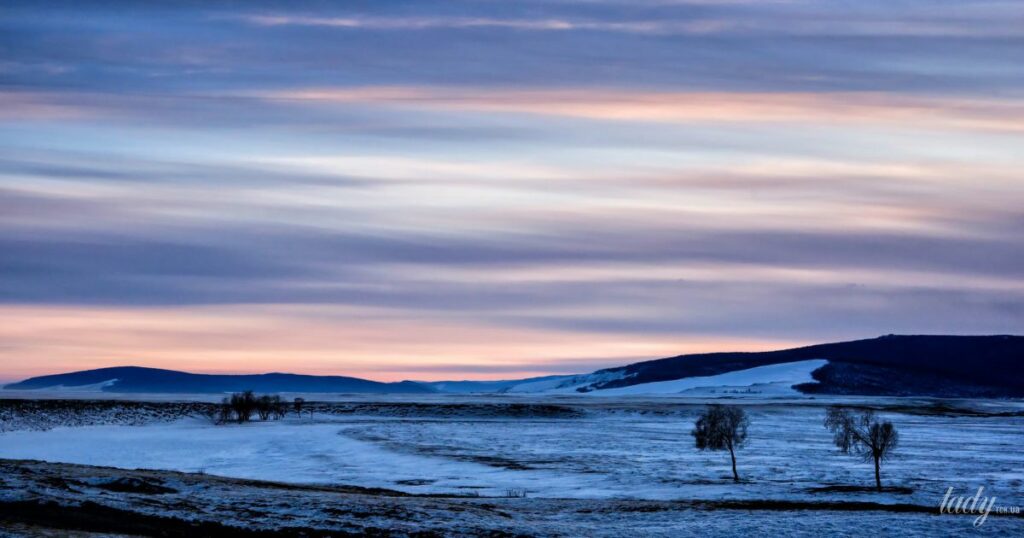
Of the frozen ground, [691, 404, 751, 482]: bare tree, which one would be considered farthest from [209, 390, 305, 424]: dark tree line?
[691, 404, 751, 482]: bare tree

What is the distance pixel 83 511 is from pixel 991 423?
123827 millimetres

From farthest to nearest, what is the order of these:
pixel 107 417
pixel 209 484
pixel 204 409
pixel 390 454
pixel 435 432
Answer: pixel 204 409, pixel 107 417, pixel 435 432, pixel 390 454, pixel 209 484

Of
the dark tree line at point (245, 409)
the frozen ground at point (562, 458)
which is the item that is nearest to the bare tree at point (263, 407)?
the dark tree line at point (245, 409)

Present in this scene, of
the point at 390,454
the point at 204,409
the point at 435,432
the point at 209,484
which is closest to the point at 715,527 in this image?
the point at 209,484

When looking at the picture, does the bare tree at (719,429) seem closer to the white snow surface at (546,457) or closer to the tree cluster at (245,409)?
the white snow surface at (546,457)

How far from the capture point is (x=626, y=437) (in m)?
99.3

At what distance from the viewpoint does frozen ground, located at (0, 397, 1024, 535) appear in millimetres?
54969

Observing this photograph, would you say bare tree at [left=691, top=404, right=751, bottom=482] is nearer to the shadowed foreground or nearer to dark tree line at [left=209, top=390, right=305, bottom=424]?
the shadowed foreground

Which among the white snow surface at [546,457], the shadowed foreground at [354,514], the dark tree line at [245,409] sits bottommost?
the shadowed foreground at [354,514]

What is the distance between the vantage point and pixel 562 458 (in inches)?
2936

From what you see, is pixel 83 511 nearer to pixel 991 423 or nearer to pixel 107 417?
pixel 107 417

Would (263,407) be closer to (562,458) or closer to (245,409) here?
(245,409)

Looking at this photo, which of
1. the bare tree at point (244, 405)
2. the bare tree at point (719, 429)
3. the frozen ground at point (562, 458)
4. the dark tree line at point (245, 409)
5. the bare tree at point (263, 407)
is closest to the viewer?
the frozen ground at point (562, 458)

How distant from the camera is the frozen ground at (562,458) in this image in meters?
55.0
